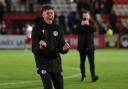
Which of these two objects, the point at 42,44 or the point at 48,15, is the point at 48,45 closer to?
the point at 42,44

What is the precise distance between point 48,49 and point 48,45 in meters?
0.08

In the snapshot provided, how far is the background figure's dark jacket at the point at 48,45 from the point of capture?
10.3m

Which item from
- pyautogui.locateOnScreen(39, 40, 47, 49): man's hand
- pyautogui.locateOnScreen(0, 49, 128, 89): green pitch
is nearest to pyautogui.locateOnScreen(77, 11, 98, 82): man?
pyautogui.locateOnScreen(0, 49, 128, 89): green pitch

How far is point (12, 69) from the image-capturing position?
2189 centimetres

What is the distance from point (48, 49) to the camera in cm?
1030

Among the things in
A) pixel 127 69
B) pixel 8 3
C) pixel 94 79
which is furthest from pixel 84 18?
pixel 8 3

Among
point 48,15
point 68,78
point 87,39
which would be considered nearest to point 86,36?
point 87,39

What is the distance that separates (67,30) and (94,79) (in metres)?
25.2

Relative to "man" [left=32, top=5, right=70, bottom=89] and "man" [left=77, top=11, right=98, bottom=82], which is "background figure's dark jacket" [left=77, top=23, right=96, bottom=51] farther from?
"man" [left=32, top=5, right=70, bottom=89]

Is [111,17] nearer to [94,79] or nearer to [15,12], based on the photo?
[15,12]

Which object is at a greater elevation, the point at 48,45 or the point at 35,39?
the point at 35,39

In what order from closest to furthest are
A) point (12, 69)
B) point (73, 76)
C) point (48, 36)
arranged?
point (48, 36)
point (73, 76)
point (12, 69)

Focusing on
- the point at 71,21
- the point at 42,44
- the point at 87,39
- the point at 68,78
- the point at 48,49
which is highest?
the point at 42,44

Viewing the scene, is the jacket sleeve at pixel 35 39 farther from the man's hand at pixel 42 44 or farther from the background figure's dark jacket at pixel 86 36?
the background figure's dark jacket at pixel 86 36
